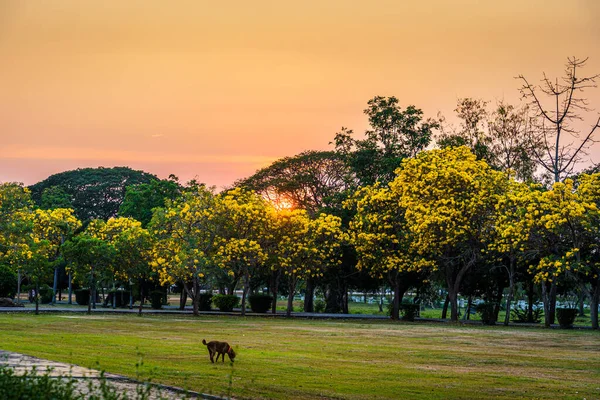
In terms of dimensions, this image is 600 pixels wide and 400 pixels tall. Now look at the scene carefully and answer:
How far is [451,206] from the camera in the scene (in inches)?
2141

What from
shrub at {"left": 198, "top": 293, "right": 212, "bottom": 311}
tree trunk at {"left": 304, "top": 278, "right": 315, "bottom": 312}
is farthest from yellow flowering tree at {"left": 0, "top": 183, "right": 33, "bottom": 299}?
tree trunk at {"left": 304, "top": 278, "right": 315, "bottom": 312}

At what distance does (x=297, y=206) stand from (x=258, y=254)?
22.9m

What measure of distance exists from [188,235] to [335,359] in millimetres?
33750

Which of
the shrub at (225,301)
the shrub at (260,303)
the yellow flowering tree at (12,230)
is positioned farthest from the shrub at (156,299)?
the yellow flowering tree at (12,230)

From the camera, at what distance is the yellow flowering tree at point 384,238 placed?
189 feet

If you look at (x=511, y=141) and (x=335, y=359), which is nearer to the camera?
(x=335, y=359)

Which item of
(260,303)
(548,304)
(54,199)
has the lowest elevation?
(260,303)

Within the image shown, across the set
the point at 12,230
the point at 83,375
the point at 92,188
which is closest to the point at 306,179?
the point at 12,230

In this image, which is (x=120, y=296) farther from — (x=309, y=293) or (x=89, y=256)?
(x=89, y=256)

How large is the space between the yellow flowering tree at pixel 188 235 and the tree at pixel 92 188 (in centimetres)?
6160

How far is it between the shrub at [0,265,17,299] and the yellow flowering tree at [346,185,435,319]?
28.4 metres

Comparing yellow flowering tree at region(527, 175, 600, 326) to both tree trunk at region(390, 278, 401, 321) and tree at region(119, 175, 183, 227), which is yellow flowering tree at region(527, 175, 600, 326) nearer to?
tree trunk at region(390, 278, 401, 321)

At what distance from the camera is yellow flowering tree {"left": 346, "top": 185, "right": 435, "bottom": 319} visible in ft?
189

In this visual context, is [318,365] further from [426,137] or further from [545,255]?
[426,137]
